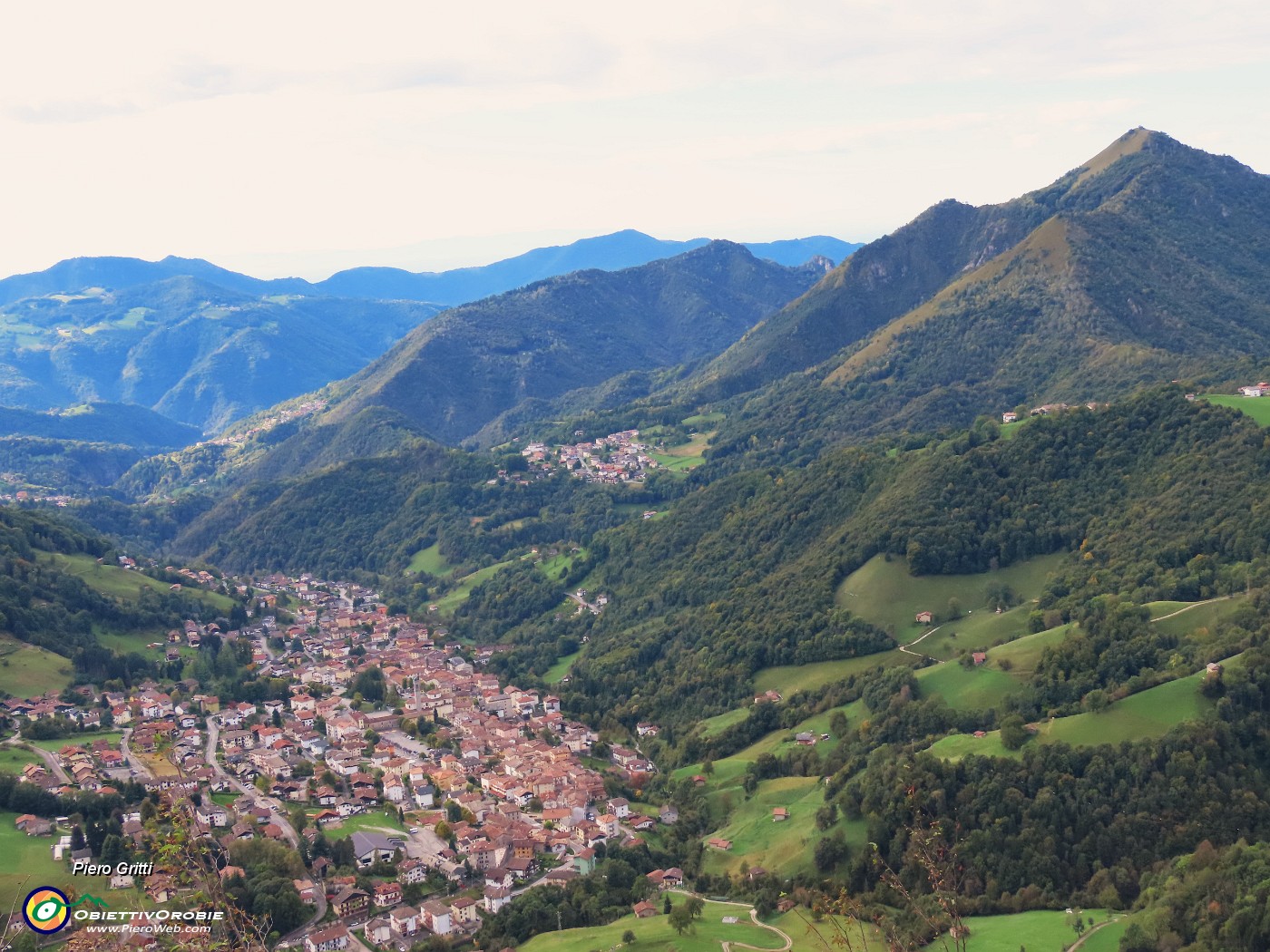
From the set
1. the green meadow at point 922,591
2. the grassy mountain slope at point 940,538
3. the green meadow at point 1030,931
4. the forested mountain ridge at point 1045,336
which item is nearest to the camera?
the green meadow at point 1030,931

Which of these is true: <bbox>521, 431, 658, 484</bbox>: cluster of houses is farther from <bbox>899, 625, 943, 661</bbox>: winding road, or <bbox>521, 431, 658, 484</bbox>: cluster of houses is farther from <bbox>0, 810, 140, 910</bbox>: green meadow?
<bbox>0, 810, 140, 910</bbox>: green meadow

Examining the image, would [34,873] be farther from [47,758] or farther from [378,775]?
[378,775]

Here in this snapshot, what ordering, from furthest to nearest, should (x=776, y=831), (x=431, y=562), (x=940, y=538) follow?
(x=431, y=562) < (x=940, y=538) < (x=776, y=831)

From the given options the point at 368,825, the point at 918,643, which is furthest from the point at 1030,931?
the point at 368,825

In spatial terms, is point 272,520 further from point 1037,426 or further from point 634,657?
point 1037,426

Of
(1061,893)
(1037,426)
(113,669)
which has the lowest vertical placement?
(1061,893)

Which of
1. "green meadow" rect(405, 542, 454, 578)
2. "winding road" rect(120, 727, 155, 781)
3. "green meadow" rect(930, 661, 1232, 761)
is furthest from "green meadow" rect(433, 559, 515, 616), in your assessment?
"green meadow" rect(930, 661, 1232, 761)

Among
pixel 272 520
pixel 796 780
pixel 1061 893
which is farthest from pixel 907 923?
pixel 272 520

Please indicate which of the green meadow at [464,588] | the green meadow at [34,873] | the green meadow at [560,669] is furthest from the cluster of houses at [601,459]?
the green meadow at [34,873]

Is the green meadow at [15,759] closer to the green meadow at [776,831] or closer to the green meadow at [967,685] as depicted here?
the green meadow at [776,831]
